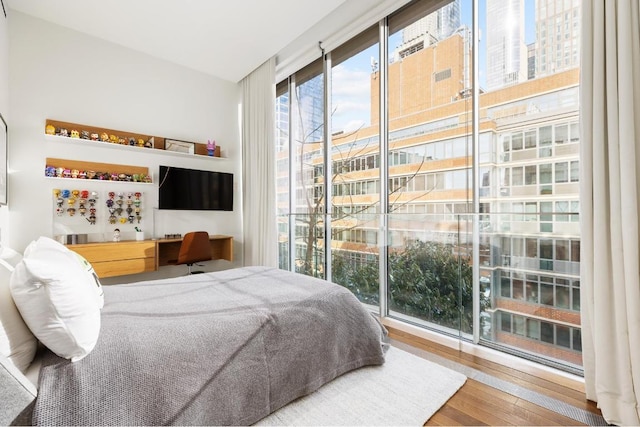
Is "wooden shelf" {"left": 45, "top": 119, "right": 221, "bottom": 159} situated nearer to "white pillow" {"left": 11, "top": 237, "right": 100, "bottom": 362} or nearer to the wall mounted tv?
the wall mounted tv

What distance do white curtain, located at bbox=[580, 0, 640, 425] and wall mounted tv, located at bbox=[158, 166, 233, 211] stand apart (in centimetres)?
389

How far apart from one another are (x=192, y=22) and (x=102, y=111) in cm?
148

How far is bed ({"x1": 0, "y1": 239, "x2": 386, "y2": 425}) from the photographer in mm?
1078

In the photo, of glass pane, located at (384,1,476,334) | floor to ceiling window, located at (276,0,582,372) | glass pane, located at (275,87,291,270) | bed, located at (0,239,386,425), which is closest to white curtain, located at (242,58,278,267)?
glass pane, located at (275,87,291,270)

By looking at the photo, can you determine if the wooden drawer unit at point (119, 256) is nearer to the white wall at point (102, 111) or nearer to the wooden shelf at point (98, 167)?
the white wall at point (102, 111)

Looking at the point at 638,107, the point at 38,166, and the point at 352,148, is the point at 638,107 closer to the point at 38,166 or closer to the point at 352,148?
the point at 352,148

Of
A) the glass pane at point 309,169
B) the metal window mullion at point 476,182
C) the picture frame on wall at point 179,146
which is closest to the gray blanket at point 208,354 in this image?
the metal window mullion at point 476,182

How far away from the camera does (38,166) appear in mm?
3221

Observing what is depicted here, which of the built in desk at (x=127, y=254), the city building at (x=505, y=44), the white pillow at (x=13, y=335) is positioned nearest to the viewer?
the white pillow at (x=13, y=335)

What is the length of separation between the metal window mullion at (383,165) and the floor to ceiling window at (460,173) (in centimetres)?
1

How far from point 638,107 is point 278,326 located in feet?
6.76

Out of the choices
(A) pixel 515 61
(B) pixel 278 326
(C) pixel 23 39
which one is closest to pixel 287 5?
(A) pixel 515 61

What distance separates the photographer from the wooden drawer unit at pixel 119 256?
10.4 feet

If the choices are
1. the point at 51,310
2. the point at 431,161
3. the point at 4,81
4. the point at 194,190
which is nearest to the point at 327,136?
the point at 431,161
